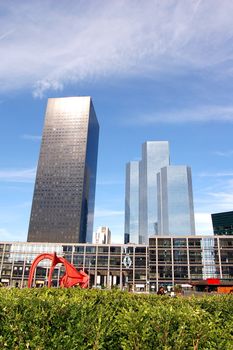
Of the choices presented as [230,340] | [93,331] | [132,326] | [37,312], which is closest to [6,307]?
[37,312]

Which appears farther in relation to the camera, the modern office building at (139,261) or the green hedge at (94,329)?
the modern office building at (139,261)

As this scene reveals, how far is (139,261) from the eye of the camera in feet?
395

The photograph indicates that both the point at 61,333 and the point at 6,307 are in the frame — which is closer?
the point at 61,333

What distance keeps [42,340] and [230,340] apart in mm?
3757

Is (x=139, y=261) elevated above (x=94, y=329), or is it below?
above

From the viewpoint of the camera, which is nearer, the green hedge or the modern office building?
the green hedge

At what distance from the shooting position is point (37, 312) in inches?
236

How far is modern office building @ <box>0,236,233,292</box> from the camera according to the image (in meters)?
110

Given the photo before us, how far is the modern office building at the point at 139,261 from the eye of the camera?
109562 millimetres

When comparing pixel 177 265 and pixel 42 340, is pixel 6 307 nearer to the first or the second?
pixel 42 340

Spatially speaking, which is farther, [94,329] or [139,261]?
[139,261]

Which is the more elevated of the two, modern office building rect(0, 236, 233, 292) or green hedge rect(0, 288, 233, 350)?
modern office building rect(0, 236, 233, 292)

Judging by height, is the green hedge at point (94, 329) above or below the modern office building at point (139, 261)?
below

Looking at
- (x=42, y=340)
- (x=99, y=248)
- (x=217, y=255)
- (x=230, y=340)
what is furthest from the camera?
(x=99, y=248)
